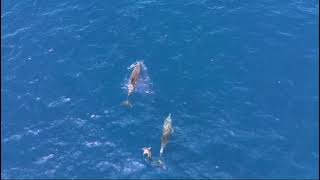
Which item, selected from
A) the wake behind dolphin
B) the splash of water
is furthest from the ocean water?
the wake behind dolphin

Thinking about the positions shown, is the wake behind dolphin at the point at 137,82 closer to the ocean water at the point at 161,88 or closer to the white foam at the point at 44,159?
the ocean water at the point at 161,88

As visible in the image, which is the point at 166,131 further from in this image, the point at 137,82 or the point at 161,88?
the point at 137,82

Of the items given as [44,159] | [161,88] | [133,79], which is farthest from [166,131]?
[44,159]

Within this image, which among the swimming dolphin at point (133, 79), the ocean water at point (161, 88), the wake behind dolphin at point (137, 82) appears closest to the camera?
the ocean water at point (161, 88)

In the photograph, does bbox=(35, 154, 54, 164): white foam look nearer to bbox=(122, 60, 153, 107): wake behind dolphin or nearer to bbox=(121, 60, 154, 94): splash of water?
bbox=(122, 60, 153, 107): wake behind dolphin

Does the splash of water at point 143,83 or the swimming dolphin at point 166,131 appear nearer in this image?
the swimming dolphin at point 166,131

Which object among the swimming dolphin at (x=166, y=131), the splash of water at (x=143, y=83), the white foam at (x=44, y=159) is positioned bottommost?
the white foam at (x=44, y=159)

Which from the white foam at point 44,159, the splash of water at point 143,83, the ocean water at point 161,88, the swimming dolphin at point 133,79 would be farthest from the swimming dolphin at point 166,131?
the white foam at point 44,159

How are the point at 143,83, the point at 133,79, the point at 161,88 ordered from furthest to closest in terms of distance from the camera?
the point at 143,83 < the point at 161,88 < the point at 133,79

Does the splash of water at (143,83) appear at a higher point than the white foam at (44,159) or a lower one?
higher

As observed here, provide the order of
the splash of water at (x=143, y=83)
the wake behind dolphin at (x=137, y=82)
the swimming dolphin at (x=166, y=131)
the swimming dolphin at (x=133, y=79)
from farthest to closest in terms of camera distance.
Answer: the splash of water at (x=143, y=83) < the wake behind dolphin at (x=137, y=82) < the swimming dolphin at (x=133, y=79) < the swimming dolphin at (x=166, y=131)
